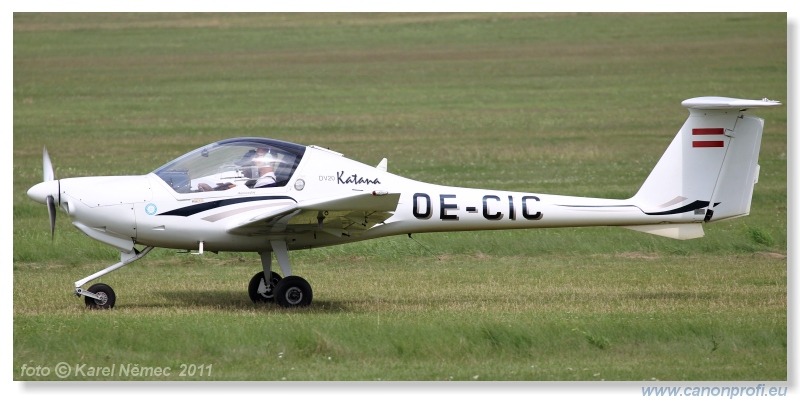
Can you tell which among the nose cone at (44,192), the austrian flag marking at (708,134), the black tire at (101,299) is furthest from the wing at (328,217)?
the austrian flag marking at (708,134)

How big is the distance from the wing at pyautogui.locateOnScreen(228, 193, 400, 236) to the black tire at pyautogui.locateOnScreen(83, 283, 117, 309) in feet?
5.31

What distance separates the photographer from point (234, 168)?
13.6 m

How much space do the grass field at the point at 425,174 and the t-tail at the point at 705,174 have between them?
107cm

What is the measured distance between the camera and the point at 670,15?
220 ft

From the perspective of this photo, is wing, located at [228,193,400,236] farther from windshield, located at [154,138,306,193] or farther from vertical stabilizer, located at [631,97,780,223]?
vertical stabilizer, located at [631,97,780,223]

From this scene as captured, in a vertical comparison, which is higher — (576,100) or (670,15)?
(670,15)

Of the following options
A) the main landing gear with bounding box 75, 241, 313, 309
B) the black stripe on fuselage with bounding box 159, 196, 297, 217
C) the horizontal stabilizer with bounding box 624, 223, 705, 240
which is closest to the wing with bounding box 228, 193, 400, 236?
the black stripe on fuselage with bounding box 159, 196, 297, 217

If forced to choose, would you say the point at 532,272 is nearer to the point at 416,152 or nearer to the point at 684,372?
the point at 684,372

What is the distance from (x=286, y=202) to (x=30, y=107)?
29.6 m

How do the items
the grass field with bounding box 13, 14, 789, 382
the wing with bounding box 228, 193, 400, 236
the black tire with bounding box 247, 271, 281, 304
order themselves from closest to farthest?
the grass field with bounding box 13, 14, 789, 382, the wing with bounding box 228, 193, 400, 236, the black tire with bounding box 247, 271, 281, 304

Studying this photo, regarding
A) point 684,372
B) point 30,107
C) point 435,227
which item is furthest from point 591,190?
point 30,107

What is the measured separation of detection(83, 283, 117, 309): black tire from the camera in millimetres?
13688

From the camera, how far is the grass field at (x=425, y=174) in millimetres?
11766

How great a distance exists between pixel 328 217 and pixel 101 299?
2.83 meters
